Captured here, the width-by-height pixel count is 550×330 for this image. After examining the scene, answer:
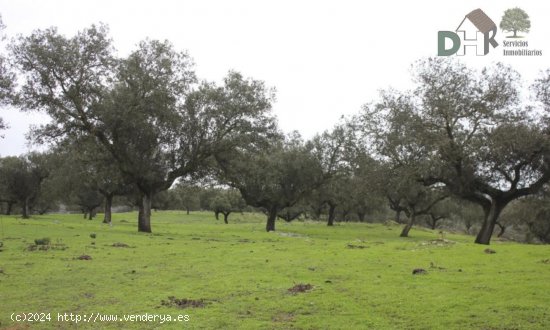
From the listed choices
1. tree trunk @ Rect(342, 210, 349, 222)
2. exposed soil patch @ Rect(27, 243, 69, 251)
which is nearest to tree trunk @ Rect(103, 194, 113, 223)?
exposed soil patch @ Rect(27, 243, 69, 251)

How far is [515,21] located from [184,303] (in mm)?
30875

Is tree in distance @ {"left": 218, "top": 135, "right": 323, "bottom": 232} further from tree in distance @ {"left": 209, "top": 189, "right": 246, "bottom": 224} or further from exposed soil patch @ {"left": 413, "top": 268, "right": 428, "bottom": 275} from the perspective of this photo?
exposed soil patch @ {"left": 413, "top": 268, "right": 428, "bottom": 275}

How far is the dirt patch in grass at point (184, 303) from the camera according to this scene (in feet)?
37.7

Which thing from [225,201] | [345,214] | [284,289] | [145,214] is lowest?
[284,289]

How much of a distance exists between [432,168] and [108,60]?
26.2 m

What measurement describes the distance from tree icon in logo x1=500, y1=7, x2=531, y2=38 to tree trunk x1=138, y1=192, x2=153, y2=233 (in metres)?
30.9

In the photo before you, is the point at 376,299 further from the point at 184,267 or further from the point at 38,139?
the point at 38,139

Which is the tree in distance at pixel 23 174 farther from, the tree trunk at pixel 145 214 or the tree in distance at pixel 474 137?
the tree in distance at pixel 474 137

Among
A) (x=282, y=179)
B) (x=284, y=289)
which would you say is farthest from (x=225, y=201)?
(x=284, y=289)

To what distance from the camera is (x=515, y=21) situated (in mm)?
31875

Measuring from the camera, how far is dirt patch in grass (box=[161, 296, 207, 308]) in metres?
11.5

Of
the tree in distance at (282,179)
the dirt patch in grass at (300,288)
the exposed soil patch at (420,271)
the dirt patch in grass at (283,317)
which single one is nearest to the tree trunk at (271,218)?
the tree in distance at (282,179)

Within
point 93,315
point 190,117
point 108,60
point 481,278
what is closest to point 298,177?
point 190,117

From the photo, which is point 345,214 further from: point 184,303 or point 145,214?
point 184,303
